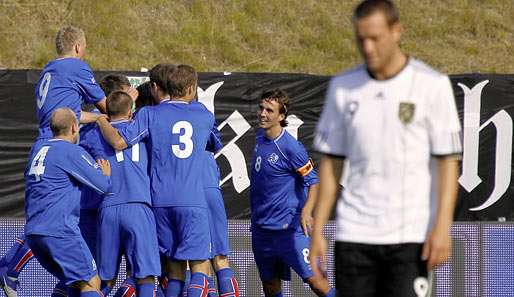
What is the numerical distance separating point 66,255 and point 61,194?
0.44 meters

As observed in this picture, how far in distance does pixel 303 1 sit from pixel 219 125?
19.1 feet

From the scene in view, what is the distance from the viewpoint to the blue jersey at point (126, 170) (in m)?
8.47

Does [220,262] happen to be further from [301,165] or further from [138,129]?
[138,129]

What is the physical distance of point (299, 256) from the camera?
9.14 meters

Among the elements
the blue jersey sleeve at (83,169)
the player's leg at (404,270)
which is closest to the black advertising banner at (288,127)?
the blue jersey sleeve at (83,169)

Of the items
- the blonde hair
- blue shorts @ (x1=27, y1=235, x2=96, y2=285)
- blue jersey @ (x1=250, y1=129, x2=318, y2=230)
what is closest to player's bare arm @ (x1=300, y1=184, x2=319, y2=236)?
blue jersey @ (x1=250, y1=129, x2=318, y2=230)

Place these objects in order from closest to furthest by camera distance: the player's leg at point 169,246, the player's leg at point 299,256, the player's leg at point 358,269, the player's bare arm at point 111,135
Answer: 1. the player's leg at point 358,269
2. the player's bare arm at point 111,135
3. the player's leg at point 169,246
4. the player's leg at point 299,256

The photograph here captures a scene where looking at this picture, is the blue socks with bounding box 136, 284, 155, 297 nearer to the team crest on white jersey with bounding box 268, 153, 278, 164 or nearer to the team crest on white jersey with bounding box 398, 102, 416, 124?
the team crest on white jersey with bounding box 268, 153, 278, 164

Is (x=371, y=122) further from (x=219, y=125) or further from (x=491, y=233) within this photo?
(x=219, y=125)

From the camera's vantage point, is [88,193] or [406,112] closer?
[406,112]

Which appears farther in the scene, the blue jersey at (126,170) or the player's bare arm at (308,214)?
the player's bare arm at (308,214)

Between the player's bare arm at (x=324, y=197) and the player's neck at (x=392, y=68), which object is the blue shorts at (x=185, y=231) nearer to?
the player's bare arm at (x=324, y=197)

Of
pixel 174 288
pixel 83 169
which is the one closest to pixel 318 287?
pixel 174 288

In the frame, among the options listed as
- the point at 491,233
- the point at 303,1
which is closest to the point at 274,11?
the point at 303,1
